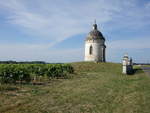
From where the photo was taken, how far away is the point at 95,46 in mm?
52469

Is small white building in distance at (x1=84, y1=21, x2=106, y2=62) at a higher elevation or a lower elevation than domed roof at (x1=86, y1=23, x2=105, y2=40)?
lower

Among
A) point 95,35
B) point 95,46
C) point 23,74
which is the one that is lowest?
point 23,74

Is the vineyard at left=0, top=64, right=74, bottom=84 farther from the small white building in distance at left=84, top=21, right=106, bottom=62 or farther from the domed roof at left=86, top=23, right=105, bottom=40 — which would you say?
the domed roof at left=86, top=23, right=105, bottom=40

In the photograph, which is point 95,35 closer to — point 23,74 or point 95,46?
point 95,46

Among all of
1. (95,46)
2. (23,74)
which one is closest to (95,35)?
(95,46)

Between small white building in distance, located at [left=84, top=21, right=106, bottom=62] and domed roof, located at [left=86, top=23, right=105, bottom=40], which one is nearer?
domed roof, located at [left=86, top=23, right=105, bottom=40]

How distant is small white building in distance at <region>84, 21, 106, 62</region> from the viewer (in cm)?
5225

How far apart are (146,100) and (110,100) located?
73.4 inches

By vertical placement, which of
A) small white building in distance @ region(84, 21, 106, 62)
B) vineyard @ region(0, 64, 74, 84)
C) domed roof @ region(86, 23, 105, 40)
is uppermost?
domed roof @ region(86, 23, 105, 40)

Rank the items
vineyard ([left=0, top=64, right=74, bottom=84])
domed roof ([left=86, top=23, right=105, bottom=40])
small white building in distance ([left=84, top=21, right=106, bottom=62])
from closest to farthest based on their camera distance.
Answer: vineyard ([left=0, top=64, right=74, bottom=84]) → domed roof ([left=86, top=23, right=105, bottom=40]) → small white building in distance ([left=84, top=21, right=106, bottom=62])

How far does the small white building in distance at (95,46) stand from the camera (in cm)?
5225

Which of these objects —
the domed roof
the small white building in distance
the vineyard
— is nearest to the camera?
the vineyard

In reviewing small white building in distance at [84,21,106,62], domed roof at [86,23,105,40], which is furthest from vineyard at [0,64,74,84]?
domed roof at [86,23,105,40]

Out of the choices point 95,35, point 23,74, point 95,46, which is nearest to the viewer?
point 23,74
